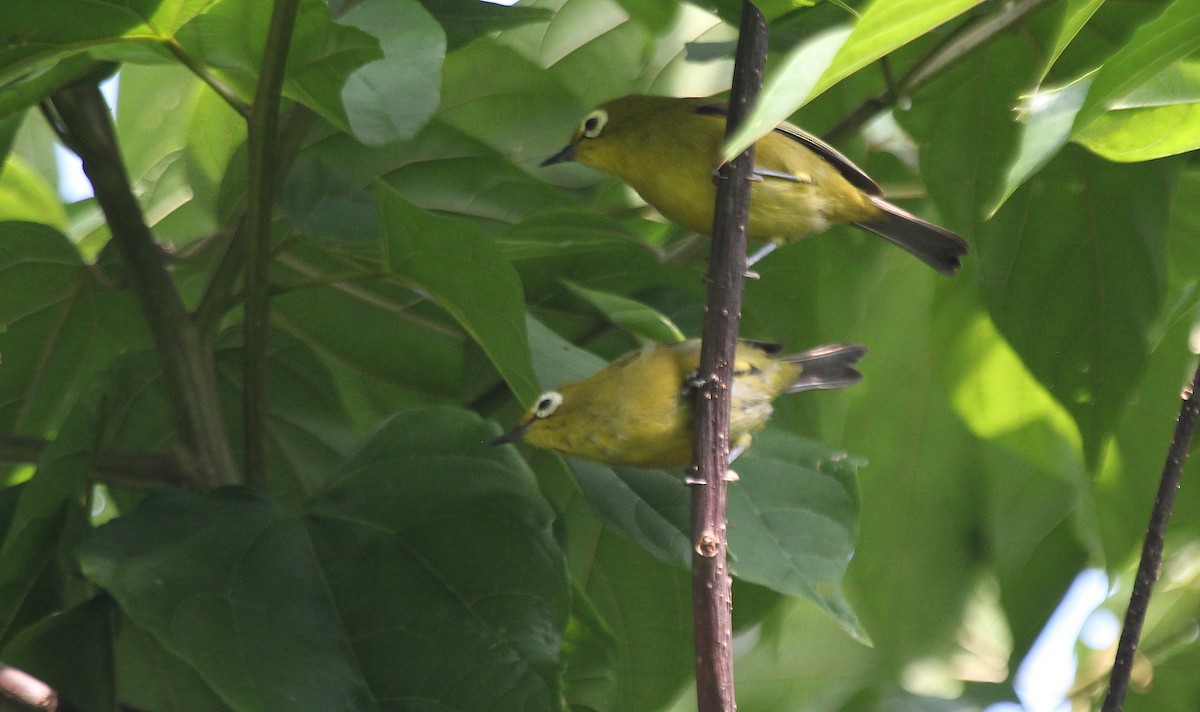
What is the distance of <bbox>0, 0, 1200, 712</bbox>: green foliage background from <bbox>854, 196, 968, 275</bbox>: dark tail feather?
9 cm

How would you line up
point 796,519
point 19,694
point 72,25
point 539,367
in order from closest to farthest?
point 19,694 < point 72,25 < point 796,519 < point 539,367

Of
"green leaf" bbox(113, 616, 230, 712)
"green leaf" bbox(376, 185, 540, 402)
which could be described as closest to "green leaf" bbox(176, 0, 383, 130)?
"green leaf" bbox(376, 185, 540, 402)

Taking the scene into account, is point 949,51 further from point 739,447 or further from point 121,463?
point 121,463

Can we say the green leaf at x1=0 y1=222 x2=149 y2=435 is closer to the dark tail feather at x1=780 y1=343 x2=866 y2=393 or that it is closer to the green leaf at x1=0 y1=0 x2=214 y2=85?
the green leaf at x1=0 y1=0 x2=214 y2=85

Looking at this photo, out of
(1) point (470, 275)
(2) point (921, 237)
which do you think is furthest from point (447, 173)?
(2) point (921, 237)

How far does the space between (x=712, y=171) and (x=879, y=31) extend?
1342 millimetres

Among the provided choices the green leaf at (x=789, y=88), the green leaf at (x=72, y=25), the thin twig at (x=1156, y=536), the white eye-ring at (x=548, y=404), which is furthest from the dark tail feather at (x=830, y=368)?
the green leaf at (x=789, y=88)

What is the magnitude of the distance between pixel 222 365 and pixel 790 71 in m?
1.82

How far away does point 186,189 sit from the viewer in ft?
9.11

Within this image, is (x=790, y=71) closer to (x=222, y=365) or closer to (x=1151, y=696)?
(x=222, y=365)

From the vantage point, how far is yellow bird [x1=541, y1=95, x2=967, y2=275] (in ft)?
7.23

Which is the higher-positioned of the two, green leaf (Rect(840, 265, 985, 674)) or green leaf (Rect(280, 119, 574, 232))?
green leaf (Rect(280, 119, 574, 232))

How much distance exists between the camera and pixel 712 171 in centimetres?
217

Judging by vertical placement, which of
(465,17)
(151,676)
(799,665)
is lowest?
(799,665)
